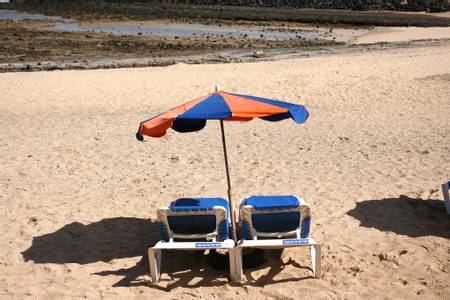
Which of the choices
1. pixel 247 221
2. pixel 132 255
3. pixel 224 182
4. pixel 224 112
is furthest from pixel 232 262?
pixel 224 182

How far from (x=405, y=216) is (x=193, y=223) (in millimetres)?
3090

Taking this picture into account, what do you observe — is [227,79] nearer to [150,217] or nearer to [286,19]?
[150,217]

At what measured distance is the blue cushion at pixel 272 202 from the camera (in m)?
6.14

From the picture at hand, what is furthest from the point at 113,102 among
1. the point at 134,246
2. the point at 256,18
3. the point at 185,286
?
the point at 256,18

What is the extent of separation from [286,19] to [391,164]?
3734cm

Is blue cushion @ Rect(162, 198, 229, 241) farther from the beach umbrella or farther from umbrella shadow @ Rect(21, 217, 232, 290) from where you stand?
the beach umbrella

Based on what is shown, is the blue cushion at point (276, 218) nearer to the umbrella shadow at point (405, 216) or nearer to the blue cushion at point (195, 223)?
the blue cushion at point (195, 223)

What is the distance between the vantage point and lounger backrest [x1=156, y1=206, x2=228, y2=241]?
6.16 m

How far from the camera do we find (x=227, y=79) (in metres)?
18.3

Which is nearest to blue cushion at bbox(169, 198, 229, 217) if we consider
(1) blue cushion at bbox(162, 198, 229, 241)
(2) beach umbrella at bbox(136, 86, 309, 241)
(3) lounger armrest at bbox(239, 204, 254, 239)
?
(1) blue cushion at bbox(162, 198, 229, 241)

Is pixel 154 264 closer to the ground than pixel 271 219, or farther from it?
closer to the ground

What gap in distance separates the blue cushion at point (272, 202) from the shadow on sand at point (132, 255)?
24.5 inches

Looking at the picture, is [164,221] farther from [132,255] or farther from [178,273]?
[132,255]

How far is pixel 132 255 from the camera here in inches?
265
